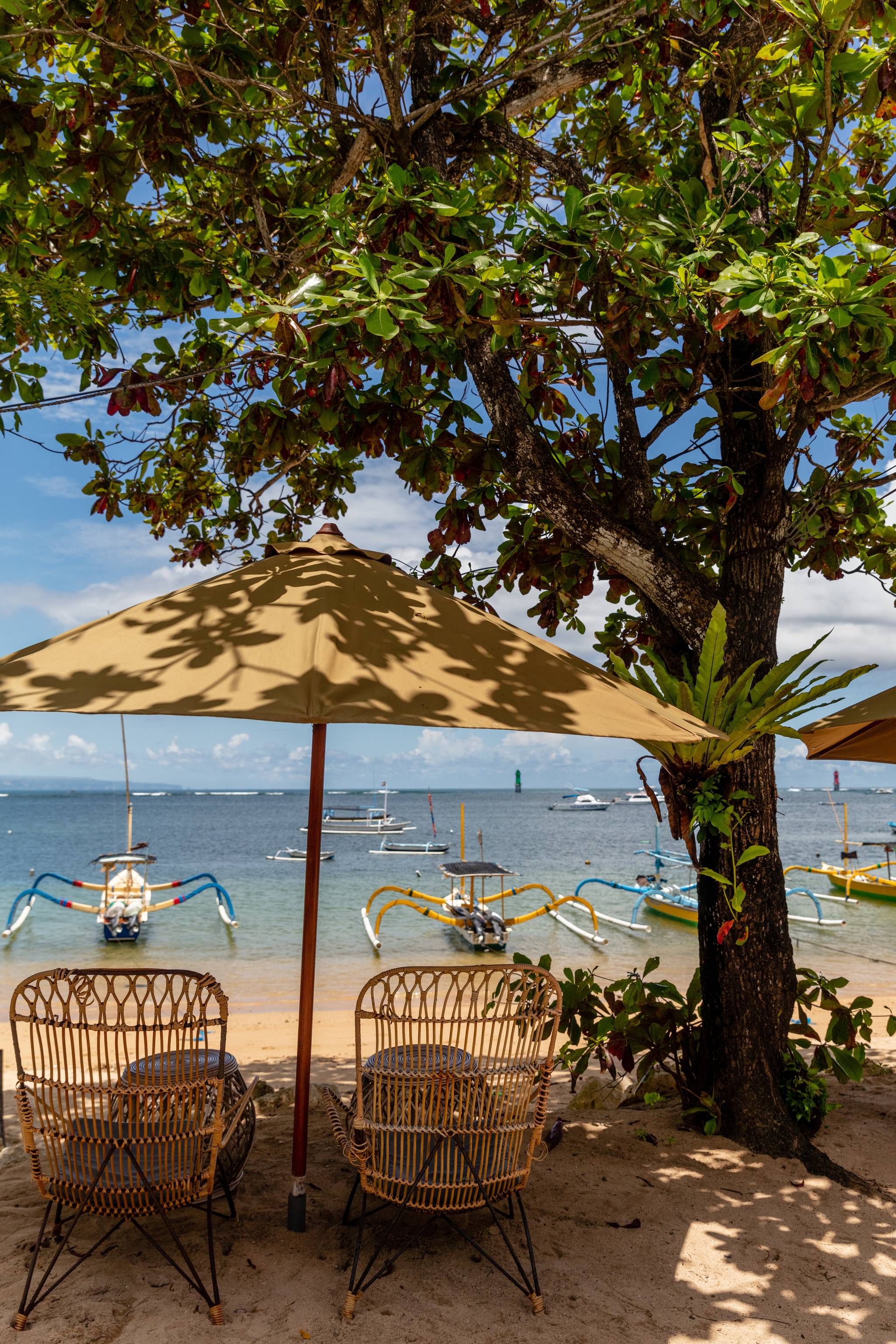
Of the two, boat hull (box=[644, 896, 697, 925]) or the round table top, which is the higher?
the round table top

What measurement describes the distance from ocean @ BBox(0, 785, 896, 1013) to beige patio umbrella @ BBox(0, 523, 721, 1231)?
9.59 meters

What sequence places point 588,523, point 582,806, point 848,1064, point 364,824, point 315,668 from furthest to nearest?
1. point 582,806
2. point 364,824
3. point 588,523
4. point 848,1064
5. point 315,668

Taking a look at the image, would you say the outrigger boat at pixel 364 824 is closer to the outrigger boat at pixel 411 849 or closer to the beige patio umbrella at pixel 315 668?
the outrigger boat at pixel 411 849

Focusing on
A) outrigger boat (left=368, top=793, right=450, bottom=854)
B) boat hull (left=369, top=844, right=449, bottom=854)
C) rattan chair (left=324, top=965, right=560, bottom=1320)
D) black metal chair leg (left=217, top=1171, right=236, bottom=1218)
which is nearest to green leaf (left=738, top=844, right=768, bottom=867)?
rattan chair (left=324, top=965, right=560, bottom=1320)

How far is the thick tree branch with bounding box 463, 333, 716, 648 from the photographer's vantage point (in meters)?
4.43

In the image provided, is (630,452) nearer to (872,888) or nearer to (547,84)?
(547,84)

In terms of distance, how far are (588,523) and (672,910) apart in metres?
15.9

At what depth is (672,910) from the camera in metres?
18.5

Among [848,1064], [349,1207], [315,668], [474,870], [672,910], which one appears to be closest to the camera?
[315,668]

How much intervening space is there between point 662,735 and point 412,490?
137 inches

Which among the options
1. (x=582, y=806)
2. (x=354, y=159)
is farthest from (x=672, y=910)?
(x=582, y=806)

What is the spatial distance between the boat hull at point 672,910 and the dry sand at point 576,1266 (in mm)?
14672

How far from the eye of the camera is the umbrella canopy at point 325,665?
229cm

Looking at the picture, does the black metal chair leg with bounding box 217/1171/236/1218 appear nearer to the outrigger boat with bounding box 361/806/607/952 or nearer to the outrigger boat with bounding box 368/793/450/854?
the outrigger boat with bounding box 361/806/607/952
